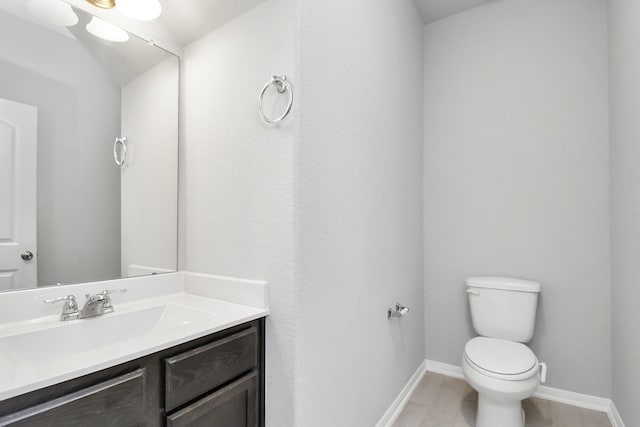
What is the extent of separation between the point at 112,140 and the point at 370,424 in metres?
1.77

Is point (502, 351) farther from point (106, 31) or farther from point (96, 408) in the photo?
point (106, 31)

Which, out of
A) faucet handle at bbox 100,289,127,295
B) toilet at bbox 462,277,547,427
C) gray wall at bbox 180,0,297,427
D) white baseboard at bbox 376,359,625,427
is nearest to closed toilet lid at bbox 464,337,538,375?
toilet at bbox 462,277,547,427

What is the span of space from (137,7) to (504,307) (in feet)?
8.07

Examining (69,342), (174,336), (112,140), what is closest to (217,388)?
(174,336)

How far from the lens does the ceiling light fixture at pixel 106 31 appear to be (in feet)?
4.33

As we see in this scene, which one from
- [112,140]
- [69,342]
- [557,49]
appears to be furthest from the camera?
[557,49]

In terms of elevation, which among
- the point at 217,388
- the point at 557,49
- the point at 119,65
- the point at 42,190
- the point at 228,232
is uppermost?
the point at 557,49

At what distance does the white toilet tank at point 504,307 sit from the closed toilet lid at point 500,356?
0.15 metres

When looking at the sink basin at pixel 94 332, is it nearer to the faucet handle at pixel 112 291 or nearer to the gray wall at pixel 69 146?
the faucet handle at pixel 112 291

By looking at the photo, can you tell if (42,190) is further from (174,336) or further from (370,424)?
(370,424)

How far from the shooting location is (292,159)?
1.20 metres

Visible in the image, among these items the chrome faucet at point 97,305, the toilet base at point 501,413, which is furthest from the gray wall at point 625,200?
the chrome faucet at point 97,305

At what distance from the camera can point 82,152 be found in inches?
51.4

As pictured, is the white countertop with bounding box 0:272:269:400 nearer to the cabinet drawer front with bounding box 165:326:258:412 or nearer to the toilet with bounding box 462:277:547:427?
the cabinet drawer front with bounding box 165:326:258:412
